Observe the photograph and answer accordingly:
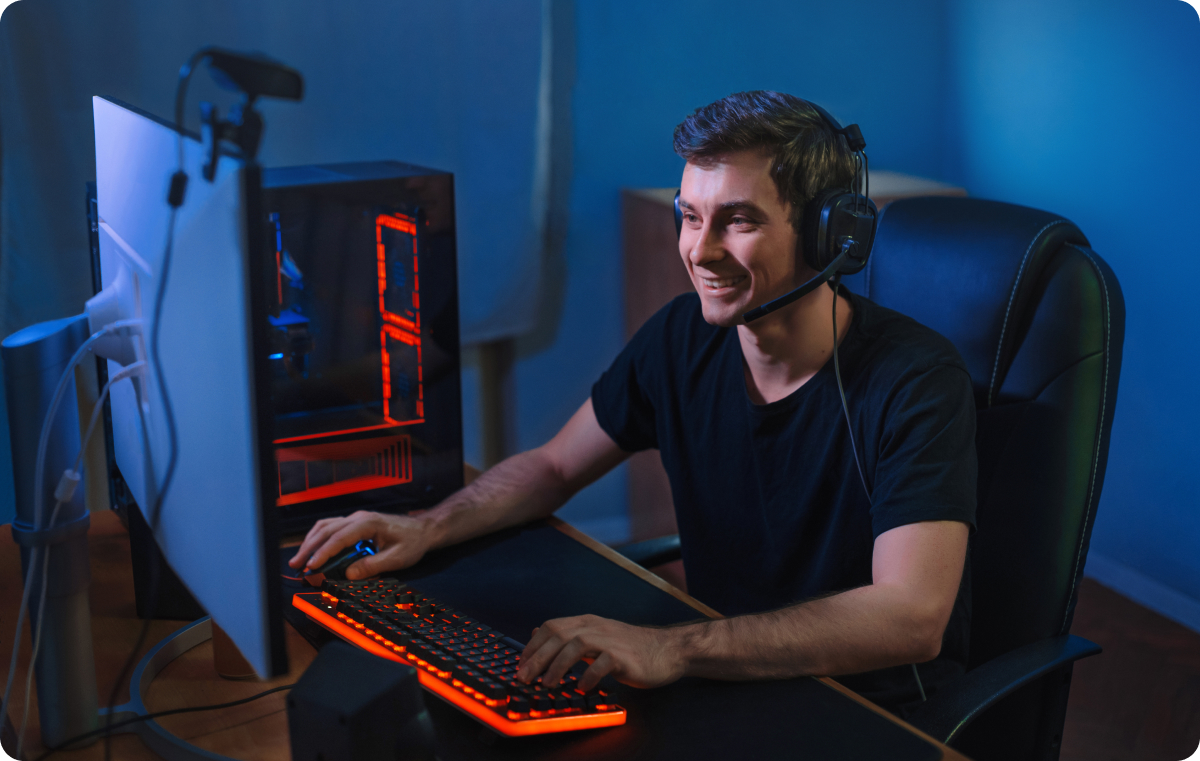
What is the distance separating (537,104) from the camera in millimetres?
2244

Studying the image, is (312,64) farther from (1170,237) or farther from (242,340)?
(1170,237)

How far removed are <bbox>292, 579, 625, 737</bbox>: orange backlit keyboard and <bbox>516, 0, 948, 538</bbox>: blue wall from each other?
151 cm

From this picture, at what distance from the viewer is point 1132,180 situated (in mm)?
2318

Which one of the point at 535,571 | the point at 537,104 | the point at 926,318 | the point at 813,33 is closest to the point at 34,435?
the point at 535,571

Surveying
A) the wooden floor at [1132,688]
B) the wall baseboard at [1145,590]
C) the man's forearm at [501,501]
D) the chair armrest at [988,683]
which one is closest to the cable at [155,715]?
the man's forearm at [501,501]

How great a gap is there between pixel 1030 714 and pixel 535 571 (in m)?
0.57

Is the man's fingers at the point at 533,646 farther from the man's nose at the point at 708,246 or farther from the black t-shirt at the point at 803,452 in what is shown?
the man's nose at the point at 708,246

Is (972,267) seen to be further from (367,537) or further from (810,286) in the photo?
(367,537)

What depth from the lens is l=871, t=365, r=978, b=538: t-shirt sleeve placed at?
1.03 meters

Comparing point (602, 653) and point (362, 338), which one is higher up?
point (362, 338)

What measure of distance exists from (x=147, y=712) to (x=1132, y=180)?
91.4 inches

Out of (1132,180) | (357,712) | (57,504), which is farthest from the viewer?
(1132,180)

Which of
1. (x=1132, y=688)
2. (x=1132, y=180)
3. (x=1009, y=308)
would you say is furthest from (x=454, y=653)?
(x=1132, y=180)

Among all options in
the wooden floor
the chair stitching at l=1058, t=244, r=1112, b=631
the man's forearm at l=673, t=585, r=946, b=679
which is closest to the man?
the man's forearm at l=673, t=585, r=946, b=679
